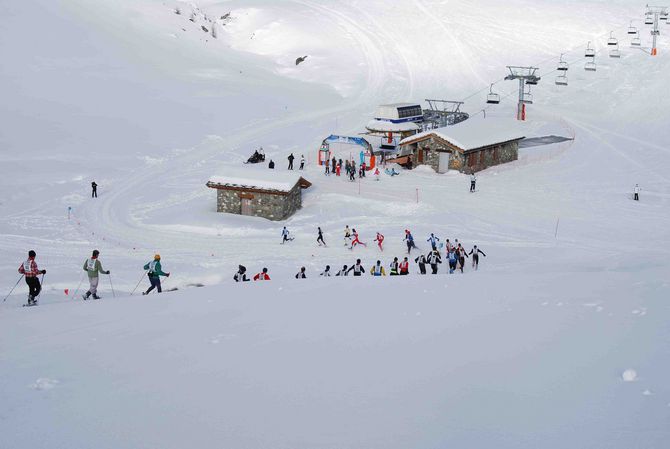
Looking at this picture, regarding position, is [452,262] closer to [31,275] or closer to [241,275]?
[241,275]

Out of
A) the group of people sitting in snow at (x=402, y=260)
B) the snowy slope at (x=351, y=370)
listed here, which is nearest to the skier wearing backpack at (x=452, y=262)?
the group of people sitting in snow at (x=402, y=260)

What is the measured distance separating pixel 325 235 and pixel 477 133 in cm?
1590

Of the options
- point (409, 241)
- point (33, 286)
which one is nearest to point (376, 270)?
point (409, 241)

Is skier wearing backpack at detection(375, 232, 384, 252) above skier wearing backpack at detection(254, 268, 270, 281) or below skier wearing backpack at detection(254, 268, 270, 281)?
above

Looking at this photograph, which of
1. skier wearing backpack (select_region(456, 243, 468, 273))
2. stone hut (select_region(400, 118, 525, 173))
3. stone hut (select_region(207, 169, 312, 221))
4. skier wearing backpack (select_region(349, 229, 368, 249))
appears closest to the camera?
skier wearing backpack (select_region(456, 243, 468, 273))

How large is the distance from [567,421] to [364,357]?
2744 millimetres

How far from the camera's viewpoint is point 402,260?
25.5m

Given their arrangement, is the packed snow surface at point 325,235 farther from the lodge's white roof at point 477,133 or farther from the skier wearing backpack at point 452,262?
the skier wearing backpack at point 452,262

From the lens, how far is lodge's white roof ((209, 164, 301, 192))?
3073 cm

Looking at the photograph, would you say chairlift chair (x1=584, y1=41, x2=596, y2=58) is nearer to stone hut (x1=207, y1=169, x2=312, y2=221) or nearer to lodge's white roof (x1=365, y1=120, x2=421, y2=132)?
lodge's white roof (x1=365, y1=120, x2=421, y2=132)

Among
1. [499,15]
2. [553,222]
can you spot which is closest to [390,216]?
[553,222]

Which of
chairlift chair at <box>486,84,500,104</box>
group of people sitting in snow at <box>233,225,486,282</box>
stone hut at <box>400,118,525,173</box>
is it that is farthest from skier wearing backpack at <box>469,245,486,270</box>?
chairlift chair at <box>486,84,500,104</box>

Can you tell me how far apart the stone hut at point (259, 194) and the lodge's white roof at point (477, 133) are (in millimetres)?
10336

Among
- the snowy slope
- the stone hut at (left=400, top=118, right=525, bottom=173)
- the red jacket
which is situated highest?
the stone hut at (left=400, top=118, right=525, bottom=173)
